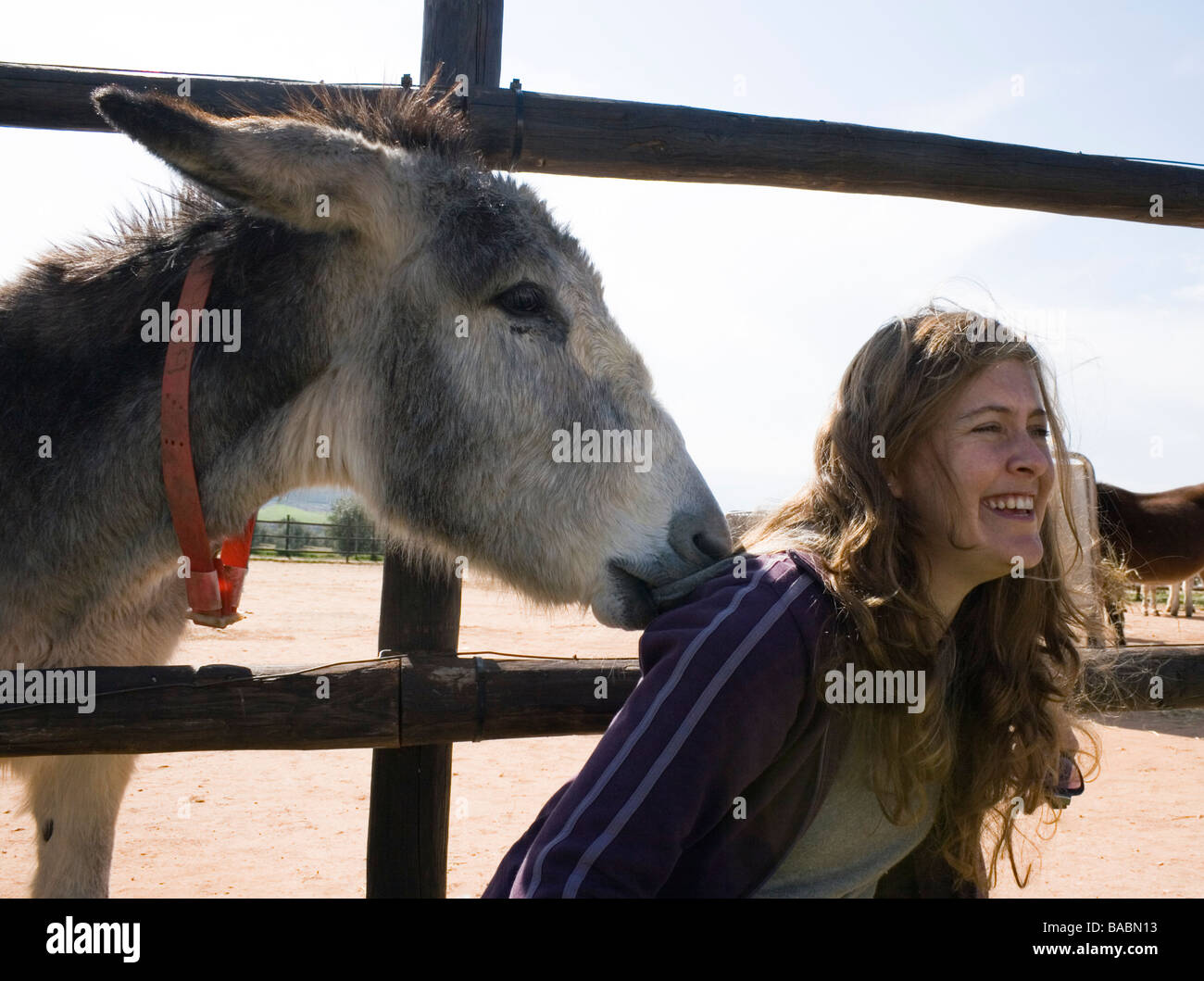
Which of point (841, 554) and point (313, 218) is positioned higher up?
Answer: point (313, 218)

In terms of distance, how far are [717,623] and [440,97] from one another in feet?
7.47

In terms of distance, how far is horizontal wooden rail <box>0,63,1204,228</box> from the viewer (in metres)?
3.01

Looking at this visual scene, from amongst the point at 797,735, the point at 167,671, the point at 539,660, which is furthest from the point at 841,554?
the point at 167,671

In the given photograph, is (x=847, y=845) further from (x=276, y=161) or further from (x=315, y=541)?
(x=315, y=541)

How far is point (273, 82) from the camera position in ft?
10.0

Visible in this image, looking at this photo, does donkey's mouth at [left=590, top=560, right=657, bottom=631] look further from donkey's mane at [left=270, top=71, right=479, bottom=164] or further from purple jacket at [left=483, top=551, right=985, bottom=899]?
donkey's mane at [left=270, top=71, right=479, bottom=164]

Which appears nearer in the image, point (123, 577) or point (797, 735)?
point (797, 735)

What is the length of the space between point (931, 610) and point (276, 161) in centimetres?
188

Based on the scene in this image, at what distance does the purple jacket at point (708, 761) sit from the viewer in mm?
1416

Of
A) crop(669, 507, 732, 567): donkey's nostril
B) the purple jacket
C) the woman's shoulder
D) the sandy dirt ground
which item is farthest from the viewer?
the sandy dirt ground

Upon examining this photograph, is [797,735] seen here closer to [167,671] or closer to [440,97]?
[167,671]

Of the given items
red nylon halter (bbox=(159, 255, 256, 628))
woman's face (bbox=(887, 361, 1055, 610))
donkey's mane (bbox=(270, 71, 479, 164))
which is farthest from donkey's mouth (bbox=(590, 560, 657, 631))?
donkey's mane (bbox=(270, 71, 479, 164))

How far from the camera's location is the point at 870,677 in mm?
1764

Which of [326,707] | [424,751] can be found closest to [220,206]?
[326,707]
